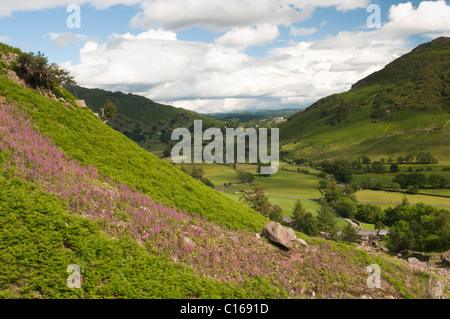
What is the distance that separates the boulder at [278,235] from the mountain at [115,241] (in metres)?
0.44

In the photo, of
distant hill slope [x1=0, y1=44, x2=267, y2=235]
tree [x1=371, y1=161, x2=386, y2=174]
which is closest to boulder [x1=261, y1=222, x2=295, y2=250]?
distant hill slope [x1=0, y1=44, x2=267, y2=235]

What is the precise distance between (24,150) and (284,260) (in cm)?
1647

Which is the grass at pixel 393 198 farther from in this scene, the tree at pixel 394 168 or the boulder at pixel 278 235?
the boulder at pixel 278 235

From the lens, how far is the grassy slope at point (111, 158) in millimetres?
19172

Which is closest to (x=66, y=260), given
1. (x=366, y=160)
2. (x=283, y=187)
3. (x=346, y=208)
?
(x=346, y=208)

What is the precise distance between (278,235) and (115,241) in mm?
10207

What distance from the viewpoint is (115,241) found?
10.8 metres

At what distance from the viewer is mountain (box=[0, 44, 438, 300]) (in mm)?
8734

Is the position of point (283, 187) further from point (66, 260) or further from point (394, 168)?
point (66, 260)

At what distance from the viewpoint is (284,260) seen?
14562 mm

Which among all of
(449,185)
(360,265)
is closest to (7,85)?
(360,265)

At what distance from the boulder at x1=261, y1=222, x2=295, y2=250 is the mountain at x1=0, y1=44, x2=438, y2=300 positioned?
0.44 meters

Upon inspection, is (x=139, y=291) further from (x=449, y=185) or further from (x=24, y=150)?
(x=449, y=185)

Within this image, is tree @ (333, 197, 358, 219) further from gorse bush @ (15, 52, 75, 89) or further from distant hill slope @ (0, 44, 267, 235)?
gorse bush @ (15, 52, 75, 89)
